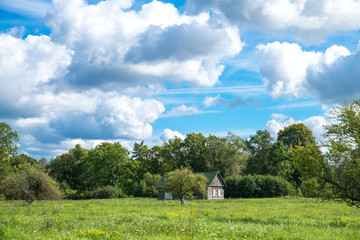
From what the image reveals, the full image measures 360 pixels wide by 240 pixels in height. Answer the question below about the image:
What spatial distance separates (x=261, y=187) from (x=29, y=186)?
45.3 metres

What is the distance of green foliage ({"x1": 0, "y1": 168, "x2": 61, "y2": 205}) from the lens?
99.7 feet

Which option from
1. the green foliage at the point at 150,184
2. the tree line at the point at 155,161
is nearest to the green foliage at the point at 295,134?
the tree line at the point at 155,161

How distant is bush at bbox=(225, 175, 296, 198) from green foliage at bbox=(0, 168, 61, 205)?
41.2 m

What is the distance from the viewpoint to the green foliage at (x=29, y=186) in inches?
1196

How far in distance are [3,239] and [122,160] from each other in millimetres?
63393

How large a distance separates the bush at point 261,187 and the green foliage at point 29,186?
135 feet

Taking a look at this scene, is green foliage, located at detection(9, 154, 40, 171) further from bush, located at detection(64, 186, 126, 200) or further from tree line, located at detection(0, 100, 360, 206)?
Result: bush, located at detection(64, 186, 126, 200)

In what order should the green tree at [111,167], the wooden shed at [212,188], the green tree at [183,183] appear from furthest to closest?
the green tree at [111,167] → the wooden shed at [212,188] → the green tree at [183,183]

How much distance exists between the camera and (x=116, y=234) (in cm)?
1270

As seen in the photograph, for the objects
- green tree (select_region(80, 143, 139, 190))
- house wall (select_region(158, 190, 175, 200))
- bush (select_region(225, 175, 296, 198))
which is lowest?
house wall (select_region(158, 190, 175, 200))

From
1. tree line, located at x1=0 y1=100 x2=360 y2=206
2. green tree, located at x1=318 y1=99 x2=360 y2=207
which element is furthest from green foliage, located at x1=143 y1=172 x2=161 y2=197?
green tree, located at x1=318 y1=99 x2=360 y2=207

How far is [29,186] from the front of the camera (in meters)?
31.5

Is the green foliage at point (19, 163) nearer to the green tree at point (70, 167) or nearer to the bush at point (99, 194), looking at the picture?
the green tree at point (70, 167)

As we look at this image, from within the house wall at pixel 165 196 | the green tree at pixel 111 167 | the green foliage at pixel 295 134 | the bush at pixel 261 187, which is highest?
the green foliage at pixel 295 134
